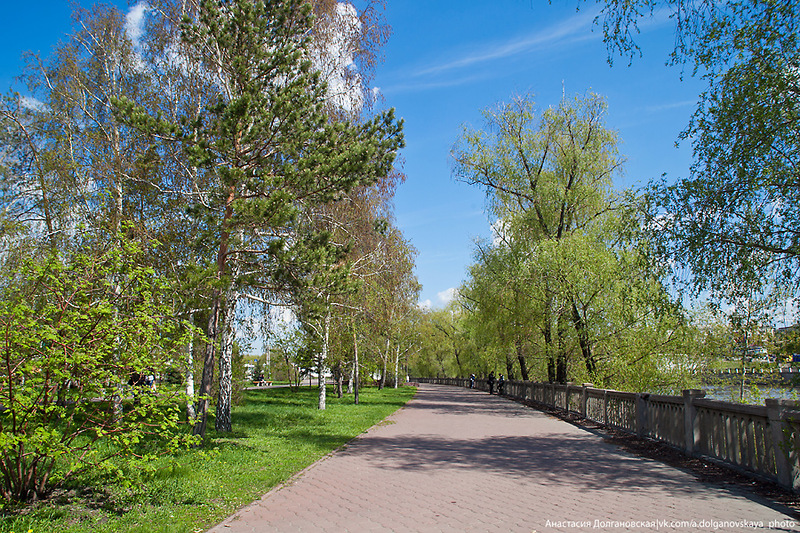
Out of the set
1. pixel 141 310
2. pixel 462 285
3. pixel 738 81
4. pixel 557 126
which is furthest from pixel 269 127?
pixel 462 285

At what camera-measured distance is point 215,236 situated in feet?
37.0

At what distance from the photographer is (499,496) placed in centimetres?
675

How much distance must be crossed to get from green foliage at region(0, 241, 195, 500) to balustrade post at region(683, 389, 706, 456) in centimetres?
824

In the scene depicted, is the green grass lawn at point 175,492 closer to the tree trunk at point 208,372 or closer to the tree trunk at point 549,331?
the tree trunk at point 208,372

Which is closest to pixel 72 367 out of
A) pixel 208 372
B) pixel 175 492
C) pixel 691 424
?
pixel 175 492

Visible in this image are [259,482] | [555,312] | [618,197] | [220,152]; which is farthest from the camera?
[618,197]

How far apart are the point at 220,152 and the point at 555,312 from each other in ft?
48.4

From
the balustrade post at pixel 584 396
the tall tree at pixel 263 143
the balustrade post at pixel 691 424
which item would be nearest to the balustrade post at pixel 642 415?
the balustrade post at pixel 691 424

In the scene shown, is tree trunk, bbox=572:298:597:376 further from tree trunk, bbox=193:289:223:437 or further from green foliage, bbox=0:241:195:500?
green foliage, bbox=0:241:195:500

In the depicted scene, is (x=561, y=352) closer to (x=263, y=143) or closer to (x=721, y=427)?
(x=721, y=427)

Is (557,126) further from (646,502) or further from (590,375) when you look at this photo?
(646,502)

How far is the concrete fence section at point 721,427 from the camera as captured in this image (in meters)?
6.56

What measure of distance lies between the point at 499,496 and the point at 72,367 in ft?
17.2

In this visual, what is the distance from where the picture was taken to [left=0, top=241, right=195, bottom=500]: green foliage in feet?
17.1
